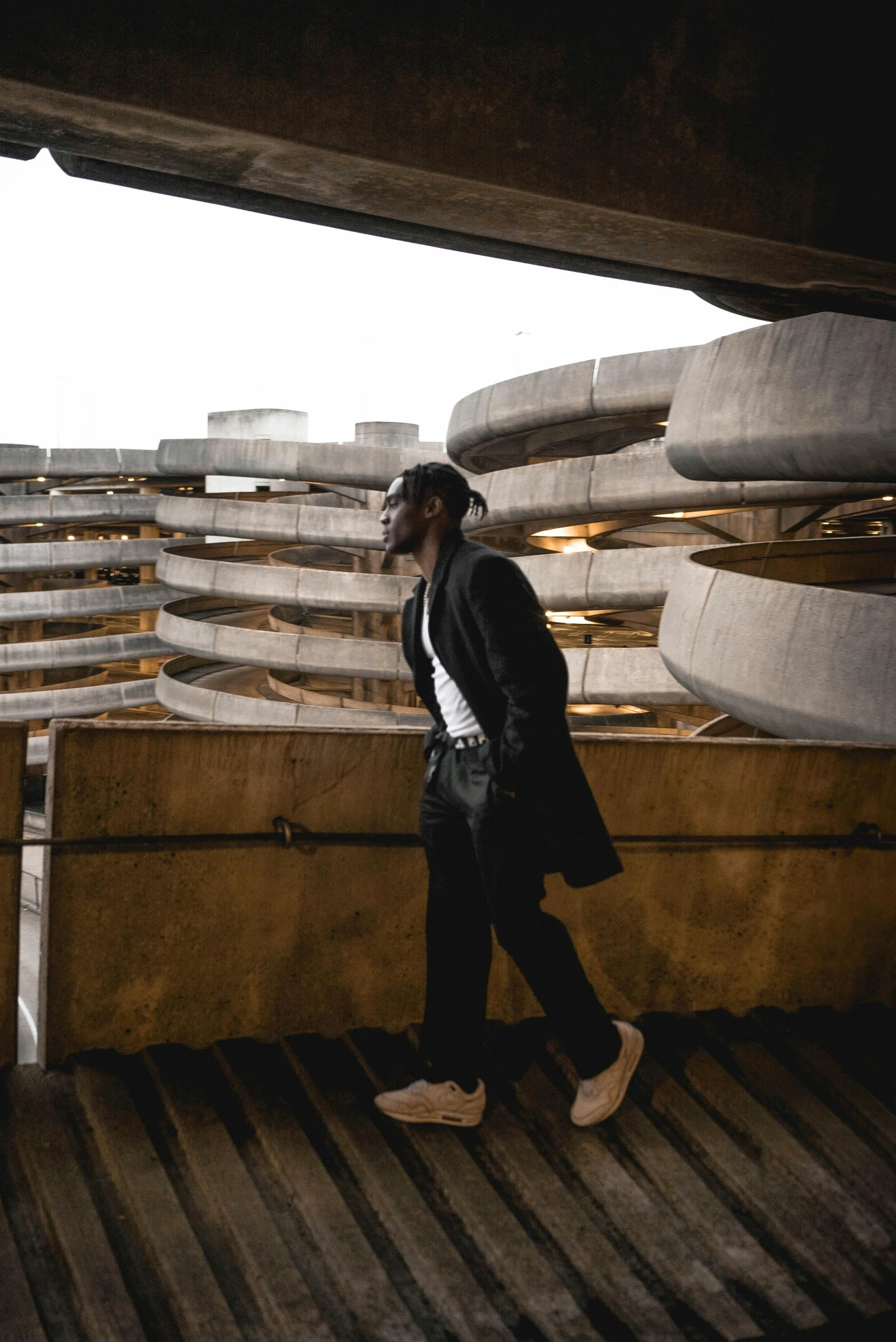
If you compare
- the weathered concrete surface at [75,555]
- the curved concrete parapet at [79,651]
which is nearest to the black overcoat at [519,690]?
the curved concrete parapet at [79,651]

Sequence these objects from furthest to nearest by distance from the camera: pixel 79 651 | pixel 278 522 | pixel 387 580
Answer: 1. pixel 79 651
2. pixel 278 522
3. pixel 387 580

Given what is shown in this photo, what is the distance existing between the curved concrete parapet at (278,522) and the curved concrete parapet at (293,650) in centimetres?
187

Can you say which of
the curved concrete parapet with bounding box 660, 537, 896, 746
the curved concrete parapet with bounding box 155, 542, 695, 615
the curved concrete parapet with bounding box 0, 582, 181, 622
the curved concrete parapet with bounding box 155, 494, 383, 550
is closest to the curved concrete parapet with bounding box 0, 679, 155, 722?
the curved concrete parapet with bounding box 0, 582, 181, 622

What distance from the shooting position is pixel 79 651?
31.6m

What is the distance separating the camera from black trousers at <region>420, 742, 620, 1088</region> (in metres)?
3.19

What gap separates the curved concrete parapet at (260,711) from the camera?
65.4 ft

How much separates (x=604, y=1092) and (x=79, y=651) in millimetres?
30188

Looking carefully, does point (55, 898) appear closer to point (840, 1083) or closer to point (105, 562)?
point (840, 1083)

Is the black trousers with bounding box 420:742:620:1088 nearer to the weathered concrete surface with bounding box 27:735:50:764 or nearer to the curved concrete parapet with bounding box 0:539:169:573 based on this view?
the weathered concrete surface with bounding box 27:735:50:764

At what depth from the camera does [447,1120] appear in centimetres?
343

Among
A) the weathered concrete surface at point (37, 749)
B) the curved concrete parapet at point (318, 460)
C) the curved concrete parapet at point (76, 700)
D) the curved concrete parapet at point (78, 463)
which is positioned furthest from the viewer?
the curved concrete parapet at point (78, 463)

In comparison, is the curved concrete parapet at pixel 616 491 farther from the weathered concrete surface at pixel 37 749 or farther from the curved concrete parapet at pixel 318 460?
the weathered concrete surface at pixel 37 749

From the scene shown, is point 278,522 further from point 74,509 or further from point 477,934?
point 477,934

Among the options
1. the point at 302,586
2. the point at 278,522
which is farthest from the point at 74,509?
the point at 302,586
